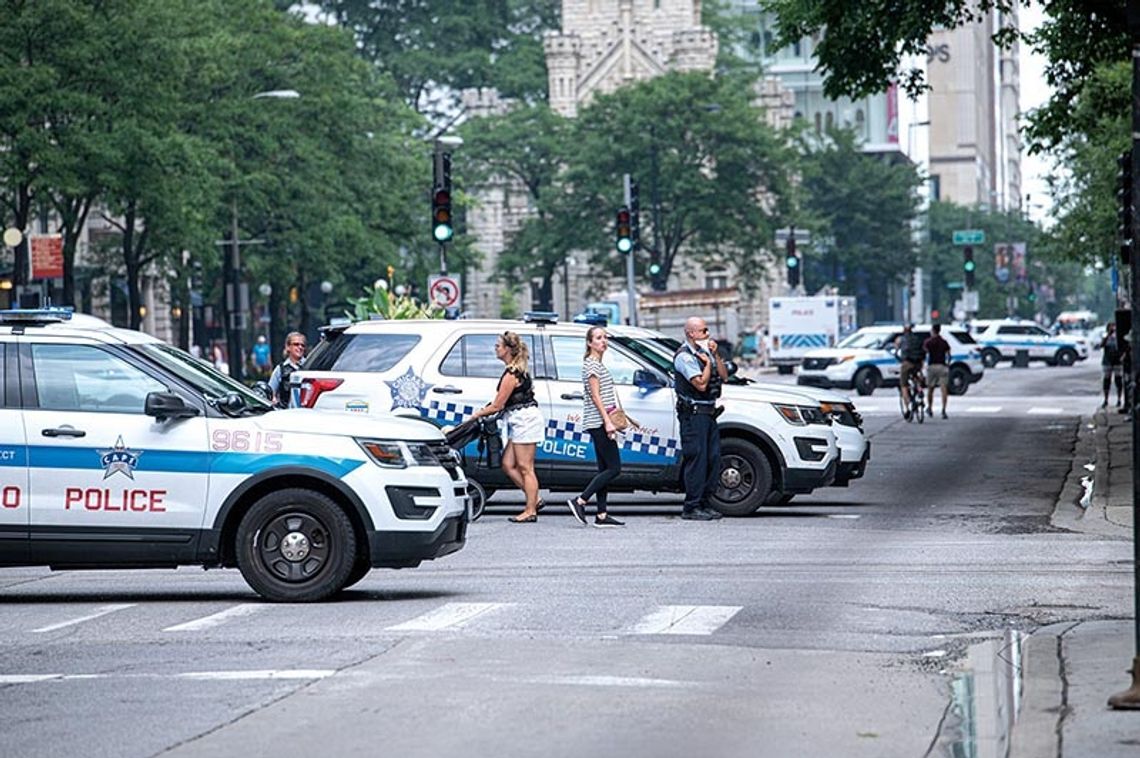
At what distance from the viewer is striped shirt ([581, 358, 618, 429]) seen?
2114 centimetres

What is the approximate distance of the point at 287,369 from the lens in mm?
26047

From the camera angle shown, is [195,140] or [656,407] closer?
[656,407]

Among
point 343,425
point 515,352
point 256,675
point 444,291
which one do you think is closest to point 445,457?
point 343,425

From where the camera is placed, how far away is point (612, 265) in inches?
3762

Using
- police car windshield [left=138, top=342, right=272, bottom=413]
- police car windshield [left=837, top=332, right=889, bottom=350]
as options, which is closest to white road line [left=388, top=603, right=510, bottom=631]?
police car windshield [left=138, top=342, right=272, bottom=413]

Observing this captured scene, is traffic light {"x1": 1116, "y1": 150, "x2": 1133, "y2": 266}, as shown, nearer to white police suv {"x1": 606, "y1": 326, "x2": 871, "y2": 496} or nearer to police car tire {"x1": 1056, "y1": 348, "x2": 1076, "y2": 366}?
white police suv {"x1": 606, "y1": 326, "x2": 871, "y2": 496}

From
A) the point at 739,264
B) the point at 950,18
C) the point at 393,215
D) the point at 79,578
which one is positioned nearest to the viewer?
the point at 79,578

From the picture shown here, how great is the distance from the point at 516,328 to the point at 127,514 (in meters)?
8.65

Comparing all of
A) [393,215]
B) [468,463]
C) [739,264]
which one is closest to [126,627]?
[468,463]

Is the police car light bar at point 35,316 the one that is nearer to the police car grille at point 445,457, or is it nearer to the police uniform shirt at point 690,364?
the police car grille at point 445,457

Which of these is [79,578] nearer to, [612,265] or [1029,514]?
[1029,514]

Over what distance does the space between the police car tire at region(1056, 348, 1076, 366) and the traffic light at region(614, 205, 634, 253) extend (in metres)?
39.3

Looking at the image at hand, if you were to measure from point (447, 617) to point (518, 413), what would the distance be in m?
7.54

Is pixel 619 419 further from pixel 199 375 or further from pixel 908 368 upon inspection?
pixel 908 368
